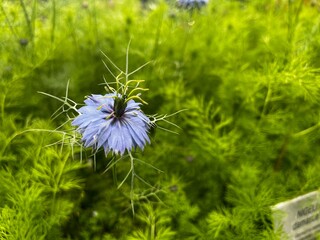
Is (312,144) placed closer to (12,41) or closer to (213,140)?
(213,140)

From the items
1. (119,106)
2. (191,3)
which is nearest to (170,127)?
(191,3)

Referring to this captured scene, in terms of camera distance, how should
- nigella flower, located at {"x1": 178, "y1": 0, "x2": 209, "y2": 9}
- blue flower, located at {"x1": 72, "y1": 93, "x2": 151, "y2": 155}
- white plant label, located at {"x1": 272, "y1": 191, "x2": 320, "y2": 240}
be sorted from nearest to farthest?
blue flower, located at {"x1": 72, "y1": 93, "x2": 151, "y2": 155}, white plant label, located at {"x1": 272, "y1": 191, "x2": 320, "y2": 240}, nigella flower, located at {"x1": 178, "y1": 0, "x2": 209, "y2": 9}

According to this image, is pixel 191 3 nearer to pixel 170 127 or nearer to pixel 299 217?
pixel 170 127

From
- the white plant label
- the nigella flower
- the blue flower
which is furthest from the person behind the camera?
the nigella flower

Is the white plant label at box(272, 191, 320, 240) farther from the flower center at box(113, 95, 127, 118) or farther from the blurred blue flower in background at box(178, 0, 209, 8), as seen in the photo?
the blurred blue flower in background at box(178, 0, 209, 8)

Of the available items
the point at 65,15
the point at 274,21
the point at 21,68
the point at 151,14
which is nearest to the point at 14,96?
the point at 21,68

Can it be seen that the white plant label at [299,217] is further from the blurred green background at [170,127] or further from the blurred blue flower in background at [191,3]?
the blurred blue flower in background at [191,3]

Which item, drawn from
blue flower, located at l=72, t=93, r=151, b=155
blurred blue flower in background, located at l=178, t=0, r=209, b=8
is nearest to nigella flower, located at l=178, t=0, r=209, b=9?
blurred blue flower in background, located at l=178, t=0, r=209, b=8
